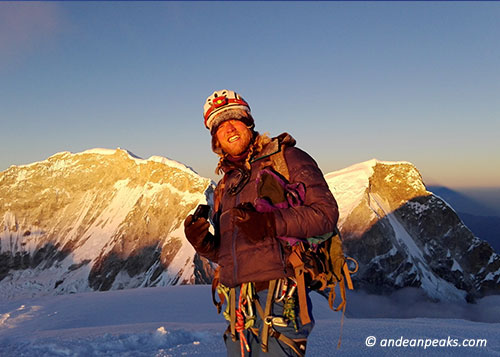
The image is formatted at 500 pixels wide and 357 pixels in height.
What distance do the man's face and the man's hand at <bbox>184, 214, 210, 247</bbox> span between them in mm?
851

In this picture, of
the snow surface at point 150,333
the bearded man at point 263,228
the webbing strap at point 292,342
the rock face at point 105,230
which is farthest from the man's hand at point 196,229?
the rock face at point 105,230

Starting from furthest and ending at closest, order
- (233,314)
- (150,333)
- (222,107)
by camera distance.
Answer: (150,333) → (222,107) → (233,314)

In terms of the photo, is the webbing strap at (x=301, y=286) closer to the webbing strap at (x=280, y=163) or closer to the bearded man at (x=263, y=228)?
the bearded man at (x=263, y=228)

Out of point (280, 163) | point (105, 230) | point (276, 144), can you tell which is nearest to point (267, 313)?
point (280, 163)

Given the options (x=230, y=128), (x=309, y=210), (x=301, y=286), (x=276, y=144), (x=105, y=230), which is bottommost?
(x=301, y=286)

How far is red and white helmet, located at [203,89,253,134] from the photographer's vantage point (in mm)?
4113

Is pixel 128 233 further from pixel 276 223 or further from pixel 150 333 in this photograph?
pixel 276 223

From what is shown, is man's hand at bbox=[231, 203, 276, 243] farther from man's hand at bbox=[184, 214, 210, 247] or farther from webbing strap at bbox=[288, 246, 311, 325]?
man's hand at bbox=[184, 214, 210, 247]

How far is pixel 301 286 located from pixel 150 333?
6.61 metres

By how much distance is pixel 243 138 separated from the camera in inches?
157

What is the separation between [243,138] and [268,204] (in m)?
0.99

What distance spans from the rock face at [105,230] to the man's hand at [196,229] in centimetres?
11821

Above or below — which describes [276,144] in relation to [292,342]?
above

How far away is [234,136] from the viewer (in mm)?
3988
